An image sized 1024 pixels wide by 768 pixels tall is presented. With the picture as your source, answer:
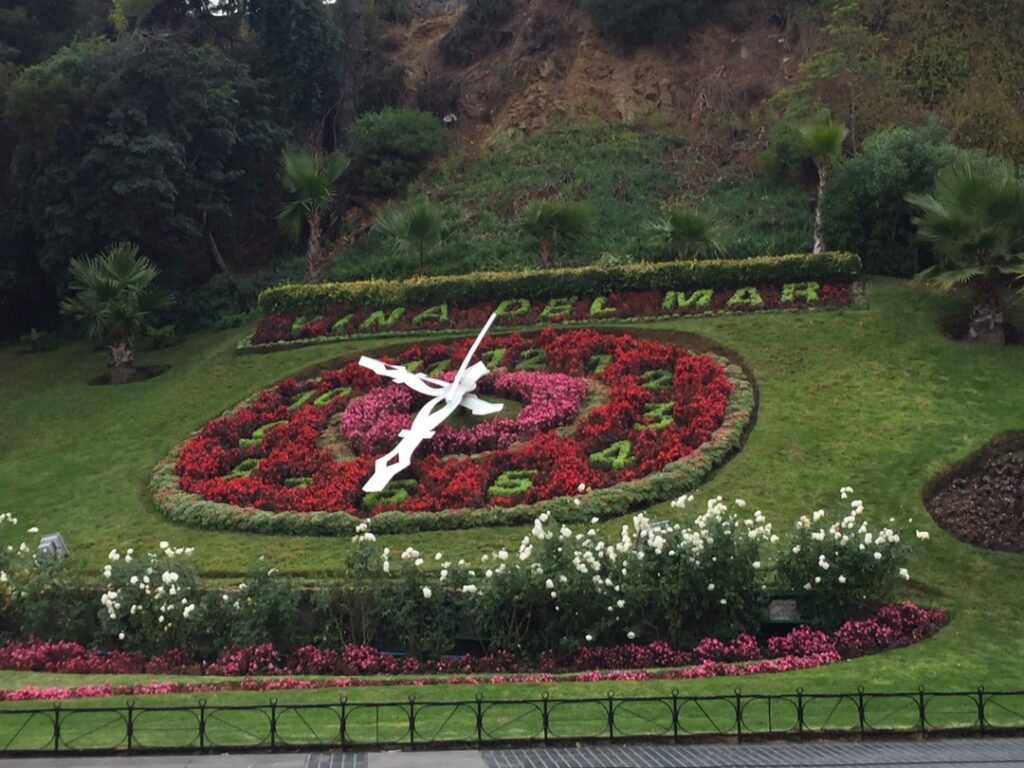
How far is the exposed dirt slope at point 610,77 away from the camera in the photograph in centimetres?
3562

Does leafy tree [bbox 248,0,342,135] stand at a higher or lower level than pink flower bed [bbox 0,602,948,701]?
higher

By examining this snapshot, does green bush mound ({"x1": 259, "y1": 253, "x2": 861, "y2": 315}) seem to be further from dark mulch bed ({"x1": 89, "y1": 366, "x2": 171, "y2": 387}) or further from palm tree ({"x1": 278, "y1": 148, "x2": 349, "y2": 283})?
dark mulch bed ({"x1": 89, "y1": 366, "x2": 171, "y2": 387})

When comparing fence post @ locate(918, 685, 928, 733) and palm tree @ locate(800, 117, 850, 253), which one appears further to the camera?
palm tree @ locate(800, 117, 850, 253)

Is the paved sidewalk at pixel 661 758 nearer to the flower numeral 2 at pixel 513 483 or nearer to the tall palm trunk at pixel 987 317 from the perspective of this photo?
the flower numeral 2 at pixel 513 483

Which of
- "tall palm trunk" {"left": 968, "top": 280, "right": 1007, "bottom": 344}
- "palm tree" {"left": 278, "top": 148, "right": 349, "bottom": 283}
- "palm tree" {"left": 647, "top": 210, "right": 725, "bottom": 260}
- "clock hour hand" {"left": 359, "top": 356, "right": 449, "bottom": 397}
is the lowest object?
"clock hour hand" {"left": 359, "top": 356, "right": 449, "bottom": 397}

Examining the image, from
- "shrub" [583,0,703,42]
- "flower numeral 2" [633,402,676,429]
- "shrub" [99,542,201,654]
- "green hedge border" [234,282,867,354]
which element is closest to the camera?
"shrub" [99,542,201,654]

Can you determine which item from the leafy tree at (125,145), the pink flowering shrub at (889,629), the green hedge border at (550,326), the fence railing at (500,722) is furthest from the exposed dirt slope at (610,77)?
the fence railing at (500,722)

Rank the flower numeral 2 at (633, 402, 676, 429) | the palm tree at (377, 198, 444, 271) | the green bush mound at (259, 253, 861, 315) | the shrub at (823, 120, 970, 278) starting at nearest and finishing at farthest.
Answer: the flower numeral 2 at (633, 402, 676, 429) → the shrub at (823, 120, 970, 278) → the green bush mound at (259, 253, 861, 315) → the palm tree at (377, 198, 444, 271)

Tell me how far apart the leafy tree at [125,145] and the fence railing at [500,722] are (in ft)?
64.3

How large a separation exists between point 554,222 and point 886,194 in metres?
7.31

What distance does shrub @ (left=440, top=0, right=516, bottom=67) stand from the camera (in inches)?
1588

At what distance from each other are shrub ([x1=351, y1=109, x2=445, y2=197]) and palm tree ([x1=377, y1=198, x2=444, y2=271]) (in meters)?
6.37

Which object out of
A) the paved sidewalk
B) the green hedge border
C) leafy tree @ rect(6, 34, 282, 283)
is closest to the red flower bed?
the green hedge border

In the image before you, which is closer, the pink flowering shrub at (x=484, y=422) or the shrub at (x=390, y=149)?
the pink flowering shrub at (x=484, y=422)
